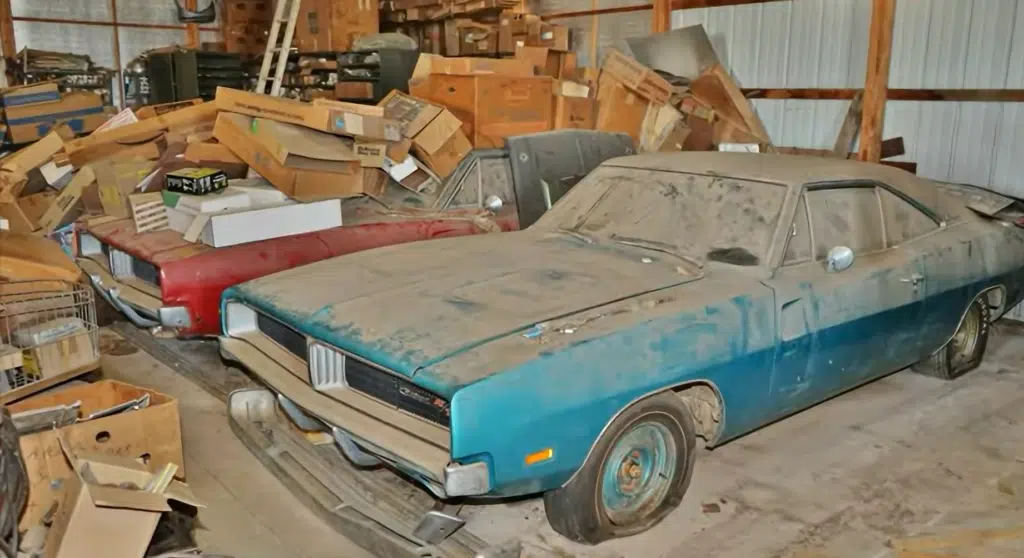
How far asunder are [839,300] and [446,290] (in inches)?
70.8

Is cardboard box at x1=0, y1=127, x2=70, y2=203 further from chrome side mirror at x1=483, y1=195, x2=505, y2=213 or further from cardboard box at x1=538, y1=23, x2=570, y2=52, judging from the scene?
cardboard box at x1=538, y1=23, x2=570, y2=52

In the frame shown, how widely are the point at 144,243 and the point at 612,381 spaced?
3402 mm

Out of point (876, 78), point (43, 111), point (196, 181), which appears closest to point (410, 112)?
point (196, 181)

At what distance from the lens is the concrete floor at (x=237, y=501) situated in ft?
10.9

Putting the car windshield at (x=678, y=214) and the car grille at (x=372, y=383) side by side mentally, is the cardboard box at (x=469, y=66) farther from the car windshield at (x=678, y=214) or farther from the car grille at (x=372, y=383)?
the car grille at (x=372, y=383)

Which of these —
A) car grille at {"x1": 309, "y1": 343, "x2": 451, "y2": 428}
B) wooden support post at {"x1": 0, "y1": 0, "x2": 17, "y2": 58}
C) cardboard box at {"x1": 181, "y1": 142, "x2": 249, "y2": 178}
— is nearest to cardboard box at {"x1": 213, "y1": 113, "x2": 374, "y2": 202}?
cardboard box at {"x1": 181, "y1": 142, "x2": 249, "y2": 178}

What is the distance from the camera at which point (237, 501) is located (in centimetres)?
369

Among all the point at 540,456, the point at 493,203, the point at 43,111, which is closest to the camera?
the point at 540,456

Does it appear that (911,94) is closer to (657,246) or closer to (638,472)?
(657,246)

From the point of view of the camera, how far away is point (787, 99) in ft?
27.8

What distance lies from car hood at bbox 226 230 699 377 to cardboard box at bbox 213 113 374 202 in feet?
7.47

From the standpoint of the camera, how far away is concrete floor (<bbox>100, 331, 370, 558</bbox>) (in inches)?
130

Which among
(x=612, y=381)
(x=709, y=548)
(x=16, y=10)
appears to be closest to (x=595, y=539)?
(x=709, y=548)

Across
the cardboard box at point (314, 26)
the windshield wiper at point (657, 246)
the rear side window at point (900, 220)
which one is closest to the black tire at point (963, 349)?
the rear side window at point (900, 220)
